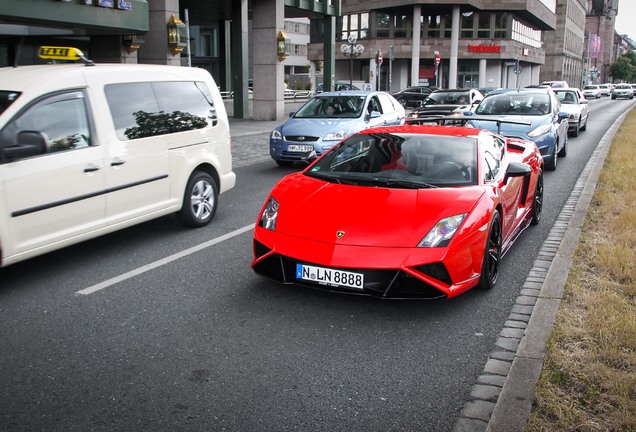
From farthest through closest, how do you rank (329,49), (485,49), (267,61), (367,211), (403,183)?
1. (485,49)
2. (329,49)
3. (267,61)
4. (403,183)
5. (367,211)

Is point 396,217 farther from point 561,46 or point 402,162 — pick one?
point 561,46

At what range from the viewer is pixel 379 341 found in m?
4.46

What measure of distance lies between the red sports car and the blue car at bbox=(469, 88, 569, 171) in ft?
21.6

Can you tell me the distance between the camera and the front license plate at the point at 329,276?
4.66 meters

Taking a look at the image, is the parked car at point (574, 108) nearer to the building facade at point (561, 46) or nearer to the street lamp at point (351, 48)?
the street lamp at point (351, 48)

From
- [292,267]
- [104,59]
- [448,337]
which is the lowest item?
[448,337]

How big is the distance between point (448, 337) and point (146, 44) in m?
20.0

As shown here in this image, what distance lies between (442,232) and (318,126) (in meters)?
8.34

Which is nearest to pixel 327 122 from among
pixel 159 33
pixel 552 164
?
pixel 552 164

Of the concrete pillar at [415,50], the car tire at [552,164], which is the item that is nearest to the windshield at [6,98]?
the car tire at [552,164]

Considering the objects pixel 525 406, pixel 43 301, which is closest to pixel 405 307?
pixel 525 406

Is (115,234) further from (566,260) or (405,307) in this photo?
(566,260)

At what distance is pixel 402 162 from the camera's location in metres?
5.94

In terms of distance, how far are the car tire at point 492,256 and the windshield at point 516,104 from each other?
912 cm
